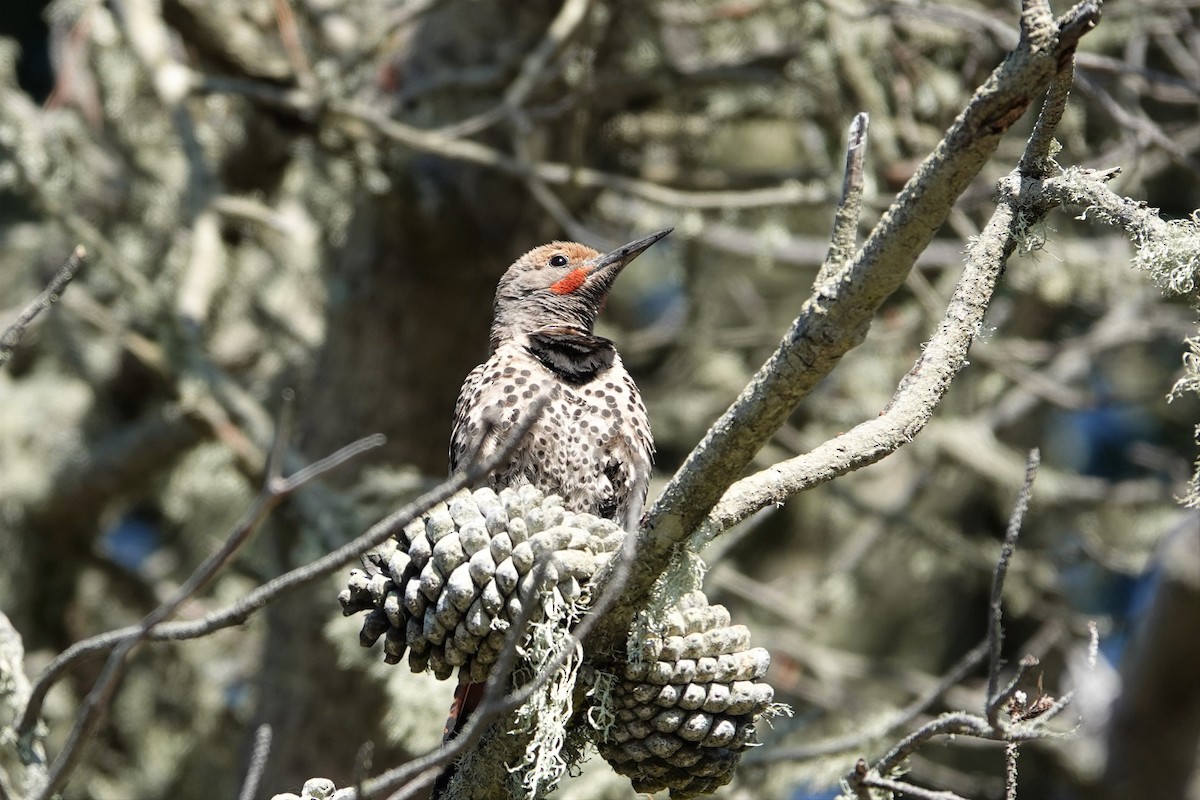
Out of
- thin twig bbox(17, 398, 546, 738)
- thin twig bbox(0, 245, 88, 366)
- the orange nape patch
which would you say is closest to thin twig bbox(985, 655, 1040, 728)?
thin twig bbox(17, 398, 546, 738)

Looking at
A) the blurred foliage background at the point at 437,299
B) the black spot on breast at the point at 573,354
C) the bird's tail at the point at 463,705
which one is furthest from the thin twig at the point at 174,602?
the blurred foliage background at the point at 437,299

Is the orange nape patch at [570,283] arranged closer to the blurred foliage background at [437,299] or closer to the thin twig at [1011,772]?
the blurred foliage background at [437,299]

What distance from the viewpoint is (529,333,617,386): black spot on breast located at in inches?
124

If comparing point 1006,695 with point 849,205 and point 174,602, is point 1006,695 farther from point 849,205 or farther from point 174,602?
point 174,602

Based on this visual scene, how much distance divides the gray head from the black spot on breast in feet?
0.61

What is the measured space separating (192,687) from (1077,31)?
4916 millimetres

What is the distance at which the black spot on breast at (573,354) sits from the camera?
315cm

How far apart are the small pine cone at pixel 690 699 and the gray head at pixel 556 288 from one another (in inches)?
55.4

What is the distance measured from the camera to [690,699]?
212 cm

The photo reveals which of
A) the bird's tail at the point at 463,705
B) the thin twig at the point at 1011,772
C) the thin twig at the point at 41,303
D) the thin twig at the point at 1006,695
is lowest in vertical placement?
the bird's tail at the point at 463,705

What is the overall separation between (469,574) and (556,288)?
62.9 inches

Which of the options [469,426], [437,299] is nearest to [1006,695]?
[469,426]

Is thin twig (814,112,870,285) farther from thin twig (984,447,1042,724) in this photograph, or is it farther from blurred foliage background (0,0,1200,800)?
blurred foliage background (0,0,1200,800)

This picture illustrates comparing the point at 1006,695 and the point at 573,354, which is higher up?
the point at 573,354
